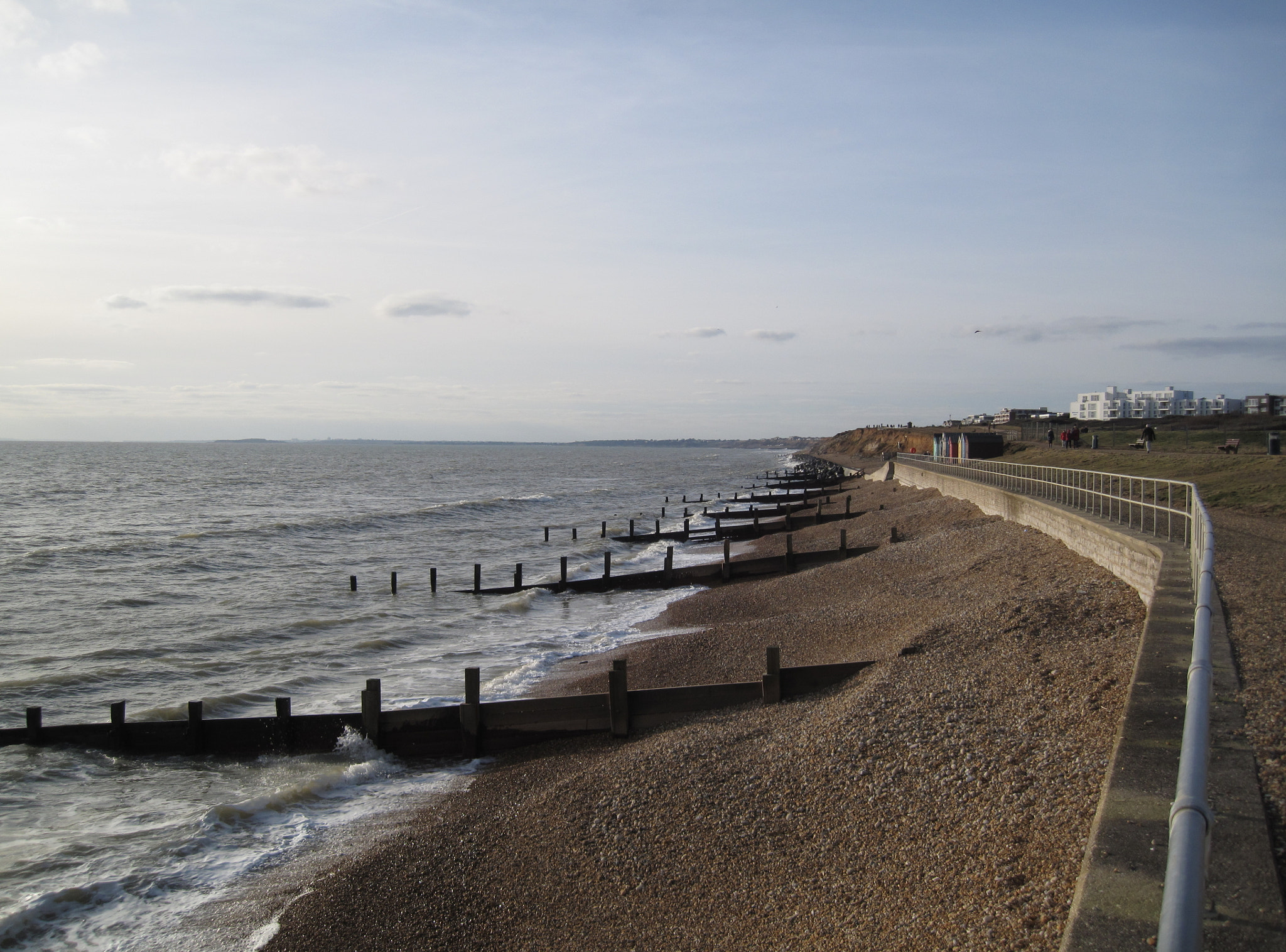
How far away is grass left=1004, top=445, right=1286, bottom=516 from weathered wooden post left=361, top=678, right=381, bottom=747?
1835 cm

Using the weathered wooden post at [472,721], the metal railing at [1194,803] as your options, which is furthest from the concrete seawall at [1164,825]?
the weathered wooden post at [472,721]

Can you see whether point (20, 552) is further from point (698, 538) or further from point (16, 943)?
point (16, 943)

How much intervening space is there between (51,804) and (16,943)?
335cm

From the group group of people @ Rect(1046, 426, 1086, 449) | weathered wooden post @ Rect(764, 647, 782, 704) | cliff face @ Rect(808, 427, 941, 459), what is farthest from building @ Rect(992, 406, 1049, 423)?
weathered wooden post @ Rect(764, 647, 782, 704)

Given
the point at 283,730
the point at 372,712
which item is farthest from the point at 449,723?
the point at 283,730

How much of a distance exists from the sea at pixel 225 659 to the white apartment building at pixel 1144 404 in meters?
93.3

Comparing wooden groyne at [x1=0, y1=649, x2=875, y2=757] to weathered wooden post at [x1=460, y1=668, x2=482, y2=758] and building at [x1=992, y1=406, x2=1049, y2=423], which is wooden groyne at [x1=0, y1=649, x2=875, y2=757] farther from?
building at [x1=992, y1=406, x2=1049, y2=423]

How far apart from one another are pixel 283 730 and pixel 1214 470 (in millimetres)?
29046

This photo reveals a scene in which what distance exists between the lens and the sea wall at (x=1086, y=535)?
1136 cm

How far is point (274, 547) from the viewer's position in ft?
118

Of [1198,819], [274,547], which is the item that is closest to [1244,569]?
[1198,819]

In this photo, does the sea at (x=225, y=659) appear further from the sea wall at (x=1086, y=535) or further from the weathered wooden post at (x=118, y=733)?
the sea wall at (x=1086, y=535)

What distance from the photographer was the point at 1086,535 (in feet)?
49.3

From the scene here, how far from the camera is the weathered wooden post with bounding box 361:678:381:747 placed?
11.5 meters
